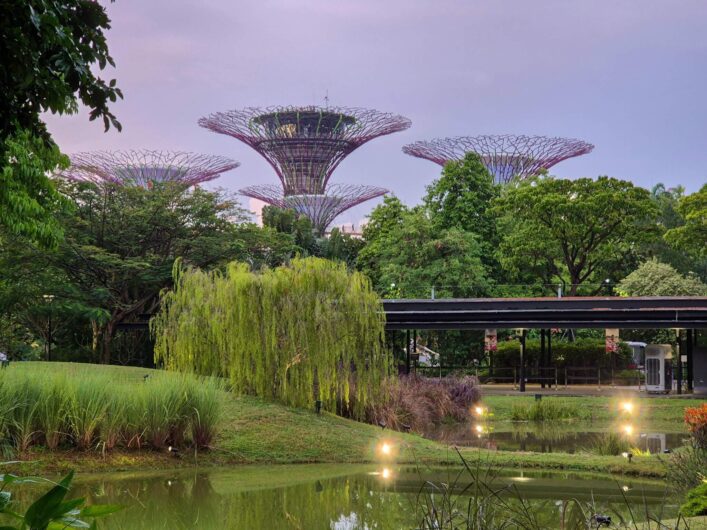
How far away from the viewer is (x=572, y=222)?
38.5 meters

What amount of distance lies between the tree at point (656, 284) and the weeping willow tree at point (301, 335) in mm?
25873

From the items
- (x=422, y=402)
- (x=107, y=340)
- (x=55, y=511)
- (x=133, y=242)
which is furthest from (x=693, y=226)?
(x=55, y=511)

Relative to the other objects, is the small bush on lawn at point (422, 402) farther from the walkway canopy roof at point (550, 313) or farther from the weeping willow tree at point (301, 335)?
the walkway canopy roof at point (550, 313)

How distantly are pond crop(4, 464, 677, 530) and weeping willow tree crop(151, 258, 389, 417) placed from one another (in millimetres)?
3492

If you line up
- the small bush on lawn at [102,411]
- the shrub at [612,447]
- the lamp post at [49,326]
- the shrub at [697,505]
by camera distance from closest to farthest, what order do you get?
the shrub at [697,505], the small bush on lawn at [102,411], the shrub at [612,447], the lamp post at [49,326]

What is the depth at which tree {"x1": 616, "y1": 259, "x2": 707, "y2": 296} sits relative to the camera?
134 ft

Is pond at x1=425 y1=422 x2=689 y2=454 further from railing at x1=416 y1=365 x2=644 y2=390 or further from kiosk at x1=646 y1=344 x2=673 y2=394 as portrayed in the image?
railing at x1=416 y1=365 x2=644 y2=390

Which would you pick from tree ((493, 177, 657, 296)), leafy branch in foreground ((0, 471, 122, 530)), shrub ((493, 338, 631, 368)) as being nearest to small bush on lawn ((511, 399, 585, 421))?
shrub ((493, 338, 631, 368))

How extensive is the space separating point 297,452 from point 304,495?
3.42 m

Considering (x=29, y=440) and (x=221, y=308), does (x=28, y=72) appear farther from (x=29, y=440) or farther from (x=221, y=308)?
(x=221, y=308)

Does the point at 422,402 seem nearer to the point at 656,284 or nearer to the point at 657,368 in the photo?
the point at 657,368

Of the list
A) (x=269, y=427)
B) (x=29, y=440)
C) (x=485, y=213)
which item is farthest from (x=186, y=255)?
(x=29, y=440)

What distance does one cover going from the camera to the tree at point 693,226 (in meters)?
36.8

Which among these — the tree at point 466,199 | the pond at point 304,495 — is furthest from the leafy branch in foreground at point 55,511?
the tree at point 466,199
